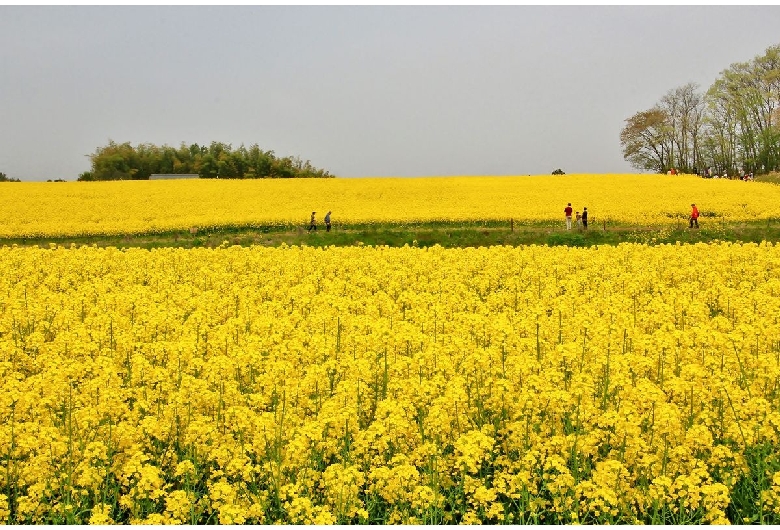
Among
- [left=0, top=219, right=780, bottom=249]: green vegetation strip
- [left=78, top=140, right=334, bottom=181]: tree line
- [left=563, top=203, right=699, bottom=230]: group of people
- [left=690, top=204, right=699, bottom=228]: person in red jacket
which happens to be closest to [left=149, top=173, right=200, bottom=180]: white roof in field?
[left=78, top=140, right=334, bottom=181]: tree line

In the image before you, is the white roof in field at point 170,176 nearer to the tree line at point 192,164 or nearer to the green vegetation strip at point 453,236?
the tree line at point 192,164

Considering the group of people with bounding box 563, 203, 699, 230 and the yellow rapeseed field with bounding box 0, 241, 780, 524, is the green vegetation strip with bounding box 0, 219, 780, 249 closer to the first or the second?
the group of people with bounding box 563, 203, 699, 230

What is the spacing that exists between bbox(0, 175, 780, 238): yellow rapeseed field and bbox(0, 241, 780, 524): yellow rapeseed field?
70.8 feet

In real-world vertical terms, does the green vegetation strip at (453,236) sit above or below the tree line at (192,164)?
below

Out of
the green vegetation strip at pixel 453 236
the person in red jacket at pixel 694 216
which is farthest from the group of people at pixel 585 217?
the green vegetation strip at pixel 453 236

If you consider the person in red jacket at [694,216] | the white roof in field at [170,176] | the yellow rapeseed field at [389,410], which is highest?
the white roof in field at [170,176]

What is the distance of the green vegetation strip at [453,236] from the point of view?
2631cm

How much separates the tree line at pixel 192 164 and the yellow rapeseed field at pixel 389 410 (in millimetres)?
70421

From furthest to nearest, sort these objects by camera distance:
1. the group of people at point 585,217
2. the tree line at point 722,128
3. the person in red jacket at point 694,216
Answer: the tree line at point 722,128
the person in red jacket at point 694,216
the group of people at point 585,217

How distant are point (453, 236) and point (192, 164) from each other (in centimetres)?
6487

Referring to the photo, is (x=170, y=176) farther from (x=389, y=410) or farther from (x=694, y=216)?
(x=389, y=410)

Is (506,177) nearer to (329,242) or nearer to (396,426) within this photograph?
(329,242)

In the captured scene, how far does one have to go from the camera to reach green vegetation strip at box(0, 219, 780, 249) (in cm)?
2631

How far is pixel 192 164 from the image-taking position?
8531 cm
